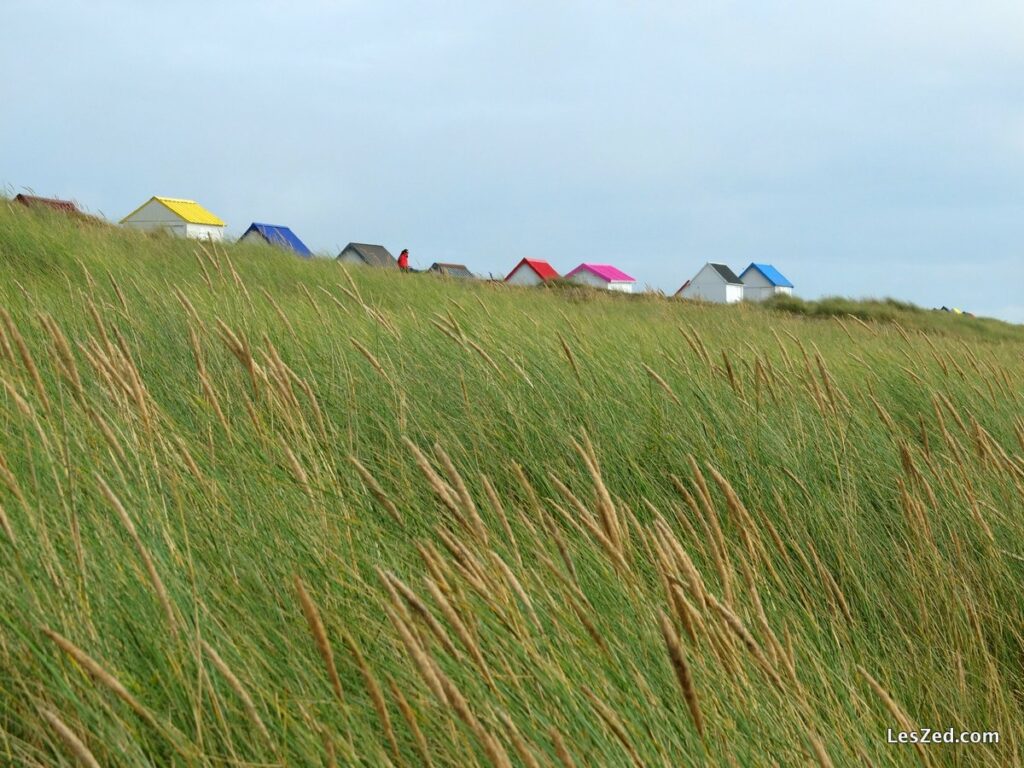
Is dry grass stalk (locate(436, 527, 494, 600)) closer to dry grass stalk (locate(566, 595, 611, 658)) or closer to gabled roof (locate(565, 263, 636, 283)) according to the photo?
dry grass stalk (locate(566, 595, 611, 658))

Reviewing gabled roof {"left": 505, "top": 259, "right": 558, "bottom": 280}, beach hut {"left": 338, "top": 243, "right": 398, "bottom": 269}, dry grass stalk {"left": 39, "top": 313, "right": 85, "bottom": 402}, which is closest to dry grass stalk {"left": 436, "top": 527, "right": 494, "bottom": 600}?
dry grass stalk {"left": 39, "top": 313, "right": 85, "bottom": 402}

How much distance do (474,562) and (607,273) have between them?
37961 millimetres

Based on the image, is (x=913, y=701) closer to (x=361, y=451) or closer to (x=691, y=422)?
(x=691, y=422)

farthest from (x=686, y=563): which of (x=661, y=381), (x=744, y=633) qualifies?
(x=661, y=381)

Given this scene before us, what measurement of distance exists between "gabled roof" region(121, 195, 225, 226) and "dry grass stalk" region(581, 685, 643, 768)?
2919cm

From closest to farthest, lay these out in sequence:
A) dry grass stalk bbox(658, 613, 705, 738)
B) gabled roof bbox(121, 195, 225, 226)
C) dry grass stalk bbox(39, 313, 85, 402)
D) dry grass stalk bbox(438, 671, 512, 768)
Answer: dry grass stalk bbox(438, 671, 512, 768)
dry grass stalk bbox(658, 613, 705, 738)
dry grass stalk bbox(39, 313, 85, 402)
gabled roof bbox(121, 195, 225, 226)

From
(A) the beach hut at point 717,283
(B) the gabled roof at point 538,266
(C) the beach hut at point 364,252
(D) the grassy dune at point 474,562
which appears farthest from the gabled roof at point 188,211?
(D) the grassy dune at point 474,562

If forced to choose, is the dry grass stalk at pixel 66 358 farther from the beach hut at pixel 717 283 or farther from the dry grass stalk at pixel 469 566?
the beach hut at pixel 717 283

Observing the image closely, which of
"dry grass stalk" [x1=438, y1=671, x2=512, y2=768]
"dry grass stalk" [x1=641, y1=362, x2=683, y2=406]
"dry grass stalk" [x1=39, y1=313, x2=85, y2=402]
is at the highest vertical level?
"dry grass stalk" [x1=641, y1=362, x2=683, y2=406]

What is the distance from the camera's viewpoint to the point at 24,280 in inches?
255

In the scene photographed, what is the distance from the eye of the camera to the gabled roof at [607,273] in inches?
1495

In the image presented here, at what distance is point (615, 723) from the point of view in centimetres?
116

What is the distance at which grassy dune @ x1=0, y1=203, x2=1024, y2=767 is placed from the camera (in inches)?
54.2

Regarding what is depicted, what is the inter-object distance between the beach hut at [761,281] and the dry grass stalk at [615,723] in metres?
38.9
